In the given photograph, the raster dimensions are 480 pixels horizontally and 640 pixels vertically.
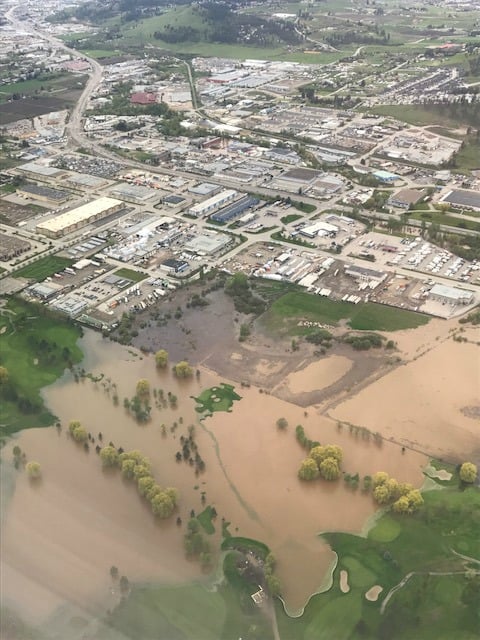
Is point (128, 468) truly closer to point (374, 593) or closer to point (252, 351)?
point (252, 351)

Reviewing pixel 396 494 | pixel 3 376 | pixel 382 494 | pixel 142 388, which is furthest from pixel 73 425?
pixel 396 494

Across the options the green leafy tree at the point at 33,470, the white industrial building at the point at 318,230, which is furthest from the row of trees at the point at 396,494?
the white industrial building at the point at 318,230

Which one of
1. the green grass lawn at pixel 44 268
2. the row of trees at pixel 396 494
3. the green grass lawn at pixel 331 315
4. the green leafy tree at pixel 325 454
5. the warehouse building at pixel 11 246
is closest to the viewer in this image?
the row of trees at pixel 396 494

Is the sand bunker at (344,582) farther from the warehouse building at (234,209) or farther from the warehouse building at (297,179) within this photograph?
the warehouse building at (297,179)

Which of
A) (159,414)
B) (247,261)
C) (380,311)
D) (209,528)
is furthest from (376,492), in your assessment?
(247,261)

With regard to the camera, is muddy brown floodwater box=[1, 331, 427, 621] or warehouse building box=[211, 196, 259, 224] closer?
muddy brown floodwater box=[1, 331, 427, 621]

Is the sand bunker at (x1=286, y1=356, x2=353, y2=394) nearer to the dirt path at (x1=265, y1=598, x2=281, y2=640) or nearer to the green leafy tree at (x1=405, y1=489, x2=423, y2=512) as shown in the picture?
the green leafy tree at (x1=405, y1=489, x2=423, y2=512)

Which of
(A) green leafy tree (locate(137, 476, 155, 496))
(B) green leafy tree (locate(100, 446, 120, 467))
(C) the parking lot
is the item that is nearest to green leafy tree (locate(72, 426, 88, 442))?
(B) green leafy tree (locate(100, 446, 120, 467))
